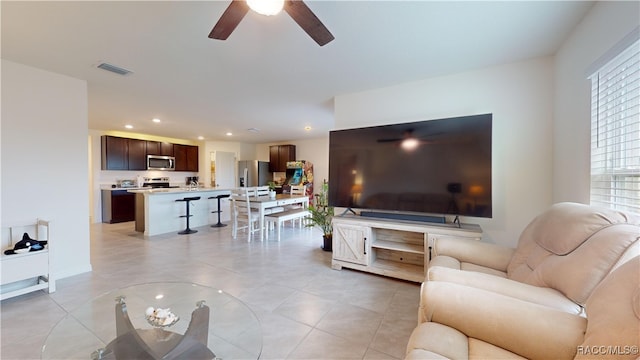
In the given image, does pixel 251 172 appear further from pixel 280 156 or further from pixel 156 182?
pixel 156 182

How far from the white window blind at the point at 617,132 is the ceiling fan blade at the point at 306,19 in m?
1.75

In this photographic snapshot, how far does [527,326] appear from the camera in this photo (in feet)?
3.28

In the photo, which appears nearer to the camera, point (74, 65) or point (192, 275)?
point (74, 65)

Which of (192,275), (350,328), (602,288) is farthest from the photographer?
(192,275)

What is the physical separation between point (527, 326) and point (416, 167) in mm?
1931

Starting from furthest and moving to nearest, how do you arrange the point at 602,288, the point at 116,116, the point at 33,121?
1. the point at 116,116
2. the point at 33,121
3. the point at 602,288

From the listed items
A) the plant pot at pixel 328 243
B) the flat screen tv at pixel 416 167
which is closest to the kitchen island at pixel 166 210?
the plant pot at pixel 328 243

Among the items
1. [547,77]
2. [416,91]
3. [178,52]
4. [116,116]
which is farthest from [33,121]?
[547,77]

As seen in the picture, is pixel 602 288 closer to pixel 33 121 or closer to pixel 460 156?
pixel 460 156

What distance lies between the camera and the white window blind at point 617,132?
4.67 feet

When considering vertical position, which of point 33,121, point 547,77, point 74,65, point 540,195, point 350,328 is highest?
point 74,65

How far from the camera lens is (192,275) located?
2896 mm

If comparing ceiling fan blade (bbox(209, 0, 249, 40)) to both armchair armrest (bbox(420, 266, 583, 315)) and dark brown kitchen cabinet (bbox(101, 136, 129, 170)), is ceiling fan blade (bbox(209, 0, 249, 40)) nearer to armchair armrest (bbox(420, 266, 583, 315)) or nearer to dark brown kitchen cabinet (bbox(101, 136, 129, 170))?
armchair armrest (bbox(420, 266, 583, 315))

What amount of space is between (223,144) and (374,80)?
21.1 ft
